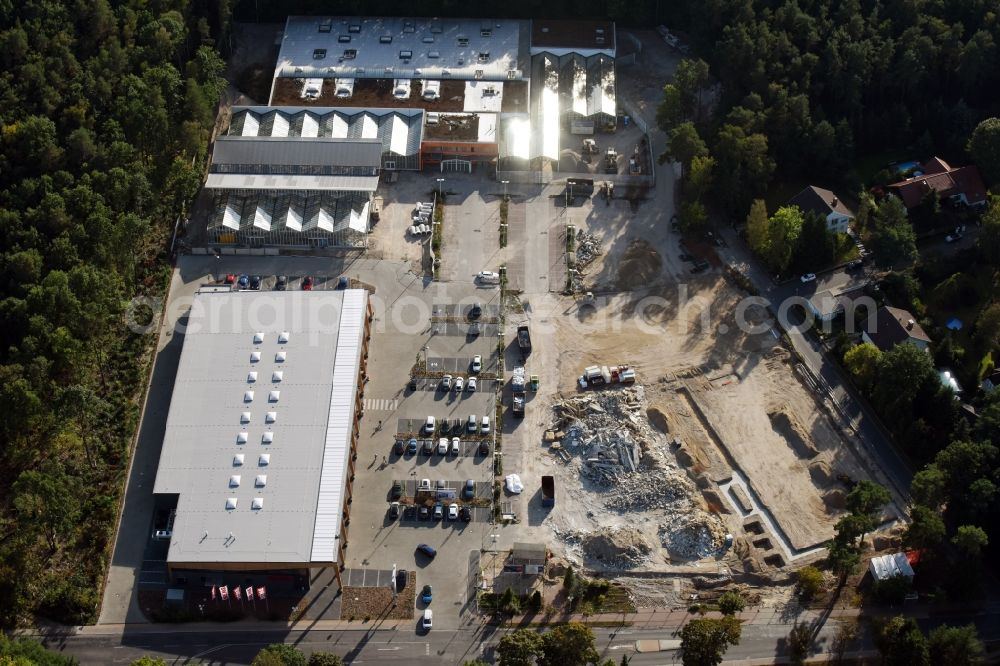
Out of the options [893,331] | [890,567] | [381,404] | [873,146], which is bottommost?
[890,567]

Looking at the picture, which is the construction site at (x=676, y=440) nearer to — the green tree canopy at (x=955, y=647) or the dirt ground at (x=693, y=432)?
the dirt ground at (x=693, y=432)

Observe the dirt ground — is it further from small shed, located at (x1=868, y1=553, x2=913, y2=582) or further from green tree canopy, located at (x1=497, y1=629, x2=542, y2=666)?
green tree canopy, located at (x1=497, y1=629, x2=542, y2=666)

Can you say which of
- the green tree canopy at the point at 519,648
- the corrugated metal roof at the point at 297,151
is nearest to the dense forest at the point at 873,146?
the corrugated metal roof at the point at 297,151

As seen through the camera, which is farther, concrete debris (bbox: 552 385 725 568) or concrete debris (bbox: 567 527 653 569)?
concrete debris (bbox: 552 385 725 568)

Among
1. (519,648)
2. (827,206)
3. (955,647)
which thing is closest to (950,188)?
(827,206)

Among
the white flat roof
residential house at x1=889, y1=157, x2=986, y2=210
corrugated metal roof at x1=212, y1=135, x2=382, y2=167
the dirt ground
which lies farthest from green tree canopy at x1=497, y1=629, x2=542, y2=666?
the white flat roof

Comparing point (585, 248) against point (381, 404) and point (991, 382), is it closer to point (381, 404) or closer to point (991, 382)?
point (381, 404)
